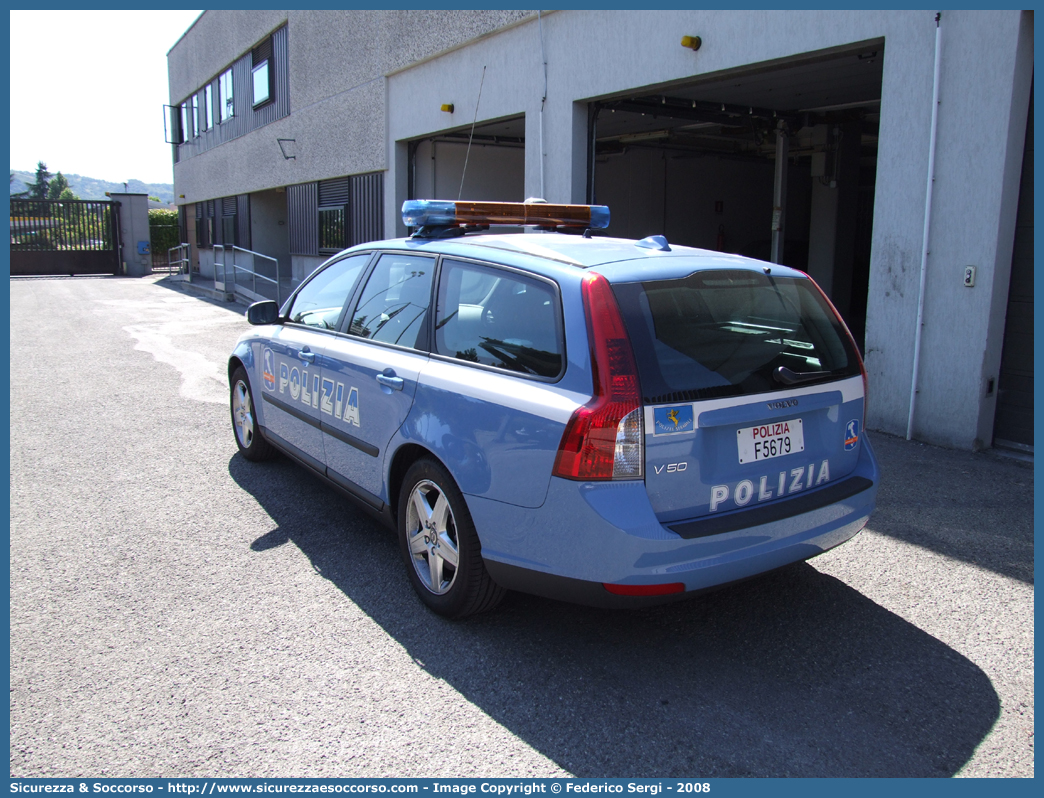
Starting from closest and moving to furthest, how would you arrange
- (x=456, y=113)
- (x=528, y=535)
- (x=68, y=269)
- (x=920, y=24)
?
(x=528, y=535), (x=920, y=24), (x=456, y=113), (x=68, y=269)

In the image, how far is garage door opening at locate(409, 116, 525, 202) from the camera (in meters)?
14.7

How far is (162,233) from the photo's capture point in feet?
125

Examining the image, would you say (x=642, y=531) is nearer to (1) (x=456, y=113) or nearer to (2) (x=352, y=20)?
(1) (x=456, y=113)

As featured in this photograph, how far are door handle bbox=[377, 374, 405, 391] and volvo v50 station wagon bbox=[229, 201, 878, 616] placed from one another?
0.01 metres

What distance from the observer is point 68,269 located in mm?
31406

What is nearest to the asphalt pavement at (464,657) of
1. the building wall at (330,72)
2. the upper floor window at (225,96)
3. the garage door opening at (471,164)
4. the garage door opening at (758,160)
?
the garage door opening at (758,160)

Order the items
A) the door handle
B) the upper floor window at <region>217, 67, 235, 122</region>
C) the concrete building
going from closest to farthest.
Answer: the door handle, the concrete building, the upper floor window at <region>217, 67, 235, 122</region>

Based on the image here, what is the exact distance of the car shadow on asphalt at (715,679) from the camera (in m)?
2.58

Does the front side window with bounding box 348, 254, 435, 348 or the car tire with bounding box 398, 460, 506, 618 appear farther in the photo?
the front side window with bounding box 348, 254, 435, 348

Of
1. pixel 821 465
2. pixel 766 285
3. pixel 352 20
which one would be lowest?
pixel 821 465

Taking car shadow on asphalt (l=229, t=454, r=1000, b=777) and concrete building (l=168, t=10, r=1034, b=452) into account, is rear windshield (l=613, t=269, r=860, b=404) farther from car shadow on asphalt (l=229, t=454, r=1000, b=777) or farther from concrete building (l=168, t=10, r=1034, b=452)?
concrete building (l=168, t=10, r=1034, b=452)

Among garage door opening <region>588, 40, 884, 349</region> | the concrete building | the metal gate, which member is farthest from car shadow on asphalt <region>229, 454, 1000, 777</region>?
the metal gate

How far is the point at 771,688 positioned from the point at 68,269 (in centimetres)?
3487

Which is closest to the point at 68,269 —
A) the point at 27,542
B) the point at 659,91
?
the point at 659,91
